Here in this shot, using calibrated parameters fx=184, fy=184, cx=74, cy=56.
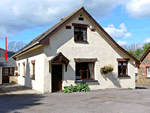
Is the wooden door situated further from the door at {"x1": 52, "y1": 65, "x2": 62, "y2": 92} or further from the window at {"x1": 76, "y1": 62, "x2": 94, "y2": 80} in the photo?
the window at {"x1": 76, "y1": 62, "x2": 94, "y2": 80}

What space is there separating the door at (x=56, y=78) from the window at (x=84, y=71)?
1398mm

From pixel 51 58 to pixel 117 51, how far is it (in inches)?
241

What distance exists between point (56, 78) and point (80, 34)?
12.9ft

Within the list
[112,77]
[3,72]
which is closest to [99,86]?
[112,77]

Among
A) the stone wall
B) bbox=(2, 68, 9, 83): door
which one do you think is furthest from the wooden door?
the stone wall

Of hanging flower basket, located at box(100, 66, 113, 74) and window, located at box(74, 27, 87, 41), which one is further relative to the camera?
hanging flower basket, located at box(100, 66, 113, 74)

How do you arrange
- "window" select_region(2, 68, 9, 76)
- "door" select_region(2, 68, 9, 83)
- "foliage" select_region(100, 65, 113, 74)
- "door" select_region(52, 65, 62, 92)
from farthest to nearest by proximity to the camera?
"window" select_region(2, 68, 9, 76)
"door" select_region(2, 68, 9, 83)
"foliage" select_region(100, 65, 113, 74)
"door" select_region(52, 65, 62, 92)

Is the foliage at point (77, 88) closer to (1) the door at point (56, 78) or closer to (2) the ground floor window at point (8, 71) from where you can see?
(1) the door at point (56, 78)

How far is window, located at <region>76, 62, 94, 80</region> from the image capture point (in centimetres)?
1432

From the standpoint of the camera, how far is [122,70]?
16.2 metres

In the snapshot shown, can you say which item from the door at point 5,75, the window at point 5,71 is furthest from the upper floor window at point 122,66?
the window at point 5,71

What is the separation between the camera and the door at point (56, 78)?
1368 centimetres

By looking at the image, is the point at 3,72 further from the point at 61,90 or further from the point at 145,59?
the point at 145,59

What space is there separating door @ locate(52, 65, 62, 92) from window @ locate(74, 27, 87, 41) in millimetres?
2674
